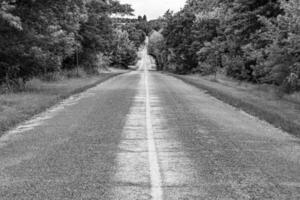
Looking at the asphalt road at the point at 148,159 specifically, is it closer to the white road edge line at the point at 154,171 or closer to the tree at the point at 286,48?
the white road edge line at the point at 154,171

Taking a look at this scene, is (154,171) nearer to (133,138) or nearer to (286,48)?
(133,138)

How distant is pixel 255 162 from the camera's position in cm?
787

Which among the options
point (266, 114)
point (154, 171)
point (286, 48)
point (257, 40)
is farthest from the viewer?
point (257, 40)

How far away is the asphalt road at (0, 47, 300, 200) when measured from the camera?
607 cm

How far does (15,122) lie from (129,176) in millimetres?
6636

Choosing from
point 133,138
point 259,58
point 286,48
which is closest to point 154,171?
point 133,138

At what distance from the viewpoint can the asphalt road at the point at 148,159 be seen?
19.9ft

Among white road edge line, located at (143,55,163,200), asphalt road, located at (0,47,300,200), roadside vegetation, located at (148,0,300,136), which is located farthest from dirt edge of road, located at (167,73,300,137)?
white road edge line, located at (143,55,163,200)

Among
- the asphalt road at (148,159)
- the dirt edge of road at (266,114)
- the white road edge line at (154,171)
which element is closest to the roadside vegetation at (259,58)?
the dirt edge of road at (266,114)

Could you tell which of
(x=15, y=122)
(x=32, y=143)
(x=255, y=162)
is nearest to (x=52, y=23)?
(x=15, y=122)

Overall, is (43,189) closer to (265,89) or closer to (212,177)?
(212,177)

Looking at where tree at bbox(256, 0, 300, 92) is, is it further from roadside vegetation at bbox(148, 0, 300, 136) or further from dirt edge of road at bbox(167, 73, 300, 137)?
dirt edge of road at bbox(167, 73, 300, 137)

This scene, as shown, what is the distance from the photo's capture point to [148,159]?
793 centimetres

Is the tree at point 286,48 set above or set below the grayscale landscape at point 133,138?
above
